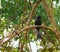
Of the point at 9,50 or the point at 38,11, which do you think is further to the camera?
the point at 38,11

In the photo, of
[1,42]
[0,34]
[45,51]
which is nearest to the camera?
[1,42]

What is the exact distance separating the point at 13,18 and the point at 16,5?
0.43 feet

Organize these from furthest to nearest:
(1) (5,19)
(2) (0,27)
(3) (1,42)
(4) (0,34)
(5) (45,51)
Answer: (1) (5,19), (2) (0,27), (4) (0,34), (5) (45,51), (3) (1,42)

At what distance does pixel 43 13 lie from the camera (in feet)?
7.38

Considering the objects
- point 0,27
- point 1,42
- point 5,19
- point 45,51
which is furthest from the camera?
point 5,19

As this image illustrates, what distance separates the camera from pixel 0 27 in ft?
6.75

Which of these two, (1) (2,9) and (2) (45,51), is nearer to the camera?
(2) (45,51)

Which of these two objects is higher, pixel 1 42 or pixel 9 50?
pixel 1 42

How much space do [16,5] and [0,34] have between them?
541 millimetres

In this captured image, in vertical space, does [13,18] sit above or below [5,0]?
below

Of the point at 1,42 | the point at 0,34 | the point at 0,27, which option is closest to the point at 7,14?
the point at 0,27

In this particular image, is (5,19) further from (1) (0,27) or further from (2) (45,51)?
(2) (45,51)

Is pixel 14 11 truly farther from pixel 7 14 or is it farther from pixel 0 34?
pixel 0 34

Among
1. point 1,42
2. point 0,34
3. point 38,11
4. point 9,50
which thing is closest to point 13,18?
point 38,11
